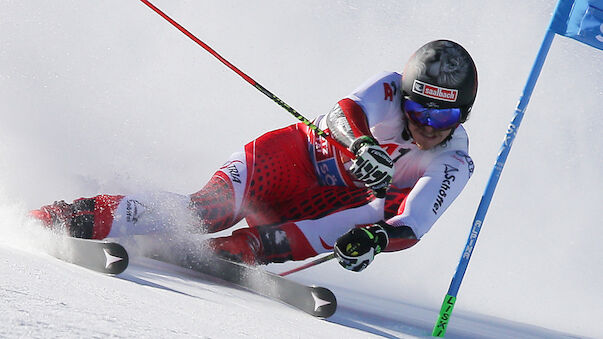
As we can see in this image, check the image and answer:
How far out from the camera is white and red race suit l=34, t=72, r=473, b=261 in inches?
110

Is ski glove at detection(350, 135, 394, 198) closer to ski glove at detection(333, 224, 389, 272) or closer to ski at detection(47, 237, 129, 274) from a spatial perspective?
ski glove at detection(333, 224, 389, 272)

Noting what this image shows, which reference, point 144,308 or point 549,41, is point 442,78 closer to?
point 549,41

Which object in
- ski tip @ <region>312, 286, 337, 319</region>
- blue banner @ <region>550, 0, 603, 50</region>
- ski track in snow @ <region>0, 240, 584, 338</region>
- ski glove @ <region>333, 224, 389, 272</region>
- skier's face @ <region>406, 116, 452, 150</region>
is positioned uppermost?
blue banner @ <region>550, 0, 603, 50</region>

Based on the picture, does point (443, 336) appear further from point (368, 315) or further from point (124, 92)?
point (124, 92)

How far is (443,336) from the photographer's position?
10.1 ft

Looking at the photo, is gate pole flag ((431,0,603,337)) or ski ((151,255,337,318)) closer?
ski ((151,255,337,318))

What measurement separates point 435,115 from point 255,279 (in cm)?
105

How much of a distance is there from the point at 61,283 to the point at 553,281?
7.57m

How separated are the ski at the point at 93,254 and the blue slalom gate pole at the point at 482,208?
152 cm

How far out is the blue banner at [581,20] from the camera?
3.68 metres

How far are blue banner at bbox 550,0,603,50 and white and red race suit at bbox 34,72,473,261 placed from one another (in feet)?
3.52

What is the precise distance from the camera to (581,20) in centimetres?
374

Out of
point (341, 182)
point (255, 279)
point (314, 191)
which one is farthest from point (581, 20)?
point (255, 279)

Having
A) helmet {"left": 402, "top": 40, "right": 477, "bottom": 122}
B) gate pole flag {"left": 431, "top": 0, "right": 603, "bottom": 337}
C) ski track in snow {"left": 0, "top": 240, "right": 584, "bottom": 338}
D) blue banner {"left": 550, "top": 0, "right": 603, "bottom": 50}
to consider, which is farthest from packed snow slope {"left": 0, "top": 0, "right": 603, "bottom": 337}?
blue banner {"left": 550, "top": 0, "right": 603, "bottom": 50}
